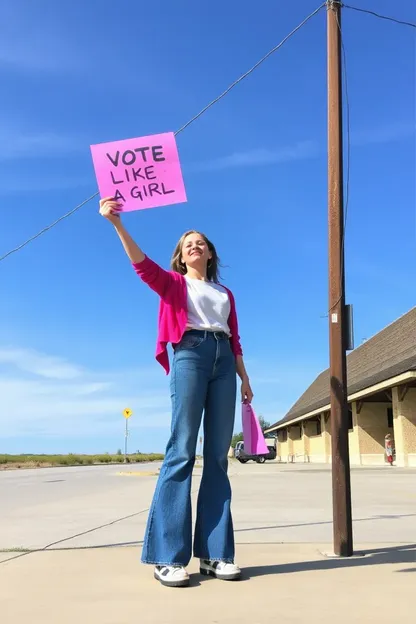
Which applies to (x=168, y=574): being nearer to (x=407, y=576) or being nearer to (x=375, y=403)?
(x=407, y=576)

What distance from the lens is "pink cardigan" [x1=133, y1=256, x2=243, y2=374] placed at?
3.60m

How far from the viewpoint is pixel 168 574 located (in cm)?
329

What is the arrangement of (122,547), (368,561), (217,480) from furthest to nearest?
(122,547) < (368,561) < (217,480)

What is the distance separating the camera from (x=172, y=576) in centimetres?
327

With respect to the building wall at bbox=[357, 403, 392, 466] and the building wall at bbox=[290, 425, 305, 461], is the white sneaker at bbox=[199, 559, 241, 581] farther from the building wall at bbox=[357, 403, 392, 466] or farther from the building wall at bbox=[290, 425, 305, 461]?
the building wall at bbox=[290, 425, 305, 461]

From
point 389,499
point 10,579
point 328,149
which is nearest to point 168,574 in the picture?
point 10,579

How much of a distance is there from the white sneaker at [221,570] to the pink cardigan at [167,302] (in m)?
1.15

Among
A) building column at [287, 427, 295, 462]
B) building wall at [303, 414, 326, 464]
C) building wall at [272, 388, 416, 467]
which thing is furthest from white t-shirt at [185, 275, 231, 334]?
building column at [287, 427, 295, 462]

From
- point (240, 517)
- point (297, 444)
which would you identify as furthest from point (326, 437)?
point (240, 517)

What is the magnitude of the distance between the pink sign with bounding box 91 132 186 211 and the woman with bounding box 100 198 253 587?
0.63ft

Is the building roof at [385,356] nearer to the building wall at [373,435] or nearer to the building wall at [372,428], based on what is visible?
the building wall at [373,435]

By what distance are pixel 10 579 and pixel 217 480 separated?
1.32 meters

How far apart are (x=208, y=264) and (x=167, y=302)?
22.6 inches

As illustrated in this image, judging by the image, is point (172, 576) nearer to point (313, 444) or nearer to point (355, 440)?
point (355, 440)
